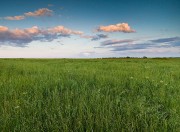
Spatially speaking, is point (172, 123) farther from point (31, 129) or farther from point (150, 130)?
point (31, 129)

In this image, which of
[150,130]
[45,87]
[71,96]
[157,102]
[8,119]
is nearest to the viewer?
[150,130]

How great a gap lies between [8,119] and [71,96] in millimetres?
1412

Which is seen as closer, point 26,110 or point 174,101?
point 26,110

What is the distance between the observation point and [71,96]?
442 cm

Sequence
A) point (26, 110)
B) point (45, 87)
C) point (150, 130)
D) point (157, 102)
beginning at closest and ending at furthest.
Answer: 1. point (150, 130)
2. point (26, 110)
3. point (157, 102)
4. point (45, 87)

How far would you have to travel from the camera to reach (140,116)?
129 inches

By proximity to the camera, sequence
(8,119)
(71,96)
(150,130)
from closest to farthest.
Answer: (150,130) < (8,119) < (71,96)

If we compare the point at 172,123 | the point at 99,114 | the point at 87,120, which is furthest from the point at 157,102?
the point at 87,120

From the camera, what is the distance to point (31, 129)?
3.05 meters

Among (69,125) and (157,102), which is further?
(157,102)

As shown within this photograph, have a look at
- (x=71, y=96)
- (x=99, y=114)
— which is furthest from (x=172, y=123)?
(x=71, y=96)

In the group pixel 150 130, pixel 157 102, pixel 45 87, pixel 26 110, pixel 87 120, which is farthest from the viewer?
pixel 45 87

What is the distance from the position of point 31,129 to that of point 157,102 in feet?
10.1

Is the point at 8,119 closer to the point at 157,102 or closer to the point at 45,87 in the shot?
the point at 45,87
